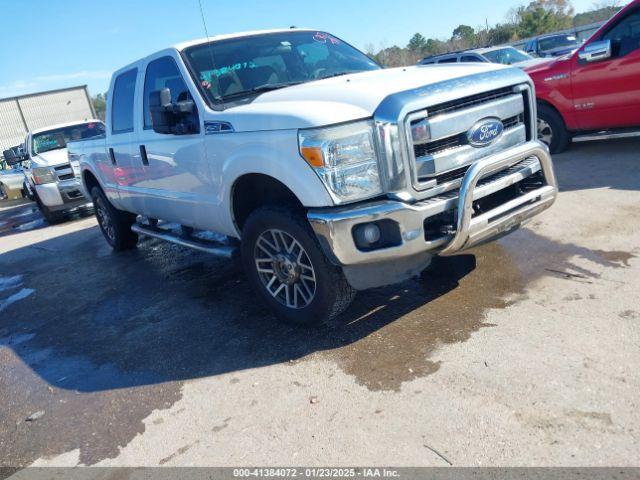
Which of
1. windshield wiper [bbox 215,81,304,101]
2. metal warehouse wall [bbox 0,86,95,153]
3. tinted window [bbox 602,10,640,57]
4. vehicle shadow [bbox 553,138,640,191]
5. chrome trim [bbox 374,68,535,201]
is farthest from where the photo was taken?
metal warehouse wall [bbox 0,86,95,153]

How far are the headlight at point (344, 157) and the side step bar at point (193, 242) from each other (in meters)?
1.51

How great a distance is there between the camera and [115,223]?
724 cm

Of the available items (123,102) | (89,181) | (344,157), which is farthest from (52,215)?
(344,157)

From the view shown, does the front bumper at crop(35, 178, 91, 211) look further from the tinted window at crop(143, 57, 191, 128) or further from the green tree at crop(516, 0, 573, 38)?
the green tree at crop(516, 0, 573, 38)

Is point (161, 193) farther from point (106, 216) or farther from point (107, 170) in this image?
point (106, 216)

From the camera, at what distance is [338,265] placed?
3475 mm

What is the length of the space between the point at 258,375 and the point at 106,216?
4.92 metres

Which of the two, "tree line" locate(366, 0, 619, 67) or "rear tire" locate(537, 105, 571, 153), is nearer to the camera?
"rear tire" locate(537, 105, 571, 153)

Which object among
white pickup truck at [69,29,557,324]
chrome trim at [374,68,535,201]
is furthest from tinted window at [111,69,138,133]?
chrome trim at [374,68,535,201]

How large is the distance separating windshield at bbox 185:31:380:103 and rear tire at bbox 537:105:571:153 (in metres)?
3.75

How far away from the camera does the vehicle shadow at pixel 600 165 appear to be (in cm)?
623

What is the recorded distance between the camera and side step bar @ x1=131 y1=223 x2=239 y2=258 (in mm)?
4555

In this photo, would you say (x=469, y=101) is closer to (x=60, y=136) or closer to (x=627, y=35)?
(x=627, y=35)

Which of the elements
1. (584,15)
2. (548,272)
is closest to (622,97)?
(548,272)
